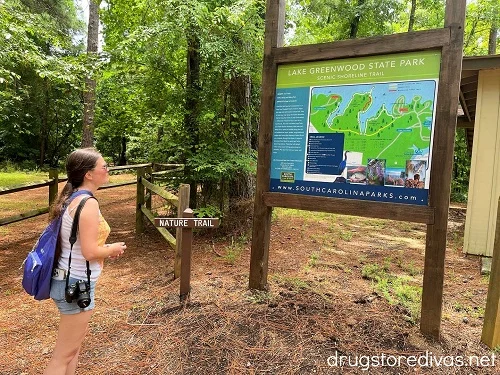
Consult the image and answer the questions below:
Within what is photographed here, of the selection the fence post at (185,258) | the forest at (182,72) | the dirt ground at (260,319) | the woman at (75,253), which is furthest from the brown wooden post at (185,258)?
the forest at (182,72)

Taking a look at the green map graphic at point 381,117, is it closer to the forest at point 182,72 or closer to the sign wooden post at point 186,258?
the sign wooden post at point 186,258

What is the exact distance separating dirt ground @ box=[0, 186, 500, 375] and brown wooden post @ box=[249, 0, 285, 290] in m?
0.41

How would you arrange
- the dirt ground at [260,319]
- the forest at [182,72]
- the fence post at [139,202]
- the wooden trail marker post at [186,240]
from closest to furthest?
the dirt ground at [260,319], the wooden trail marker post at [186,240], the forest at [182,72], the fence post at [139,202]

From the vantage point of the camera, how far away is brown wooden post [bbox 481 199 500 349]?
2824 millimetres

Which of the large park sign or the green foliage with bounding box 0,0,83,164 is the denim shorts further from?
the green foliage with bounding box 0,0,83,164

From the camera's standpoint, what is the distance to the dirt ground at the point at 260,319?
8.91ft

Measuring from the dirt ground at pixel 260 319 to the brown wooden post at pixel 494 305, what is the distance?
104 mm

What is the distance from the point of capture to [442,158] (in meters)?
2.88

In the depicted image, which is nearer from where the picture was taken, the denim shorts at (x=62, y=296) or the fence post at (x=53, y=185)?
the denim shorts at (x=62, y=296)

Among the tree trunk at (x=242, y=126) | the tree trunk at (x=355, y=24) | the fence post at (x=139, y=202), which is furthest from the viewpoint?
the tree trunk at (x=355, y=24)

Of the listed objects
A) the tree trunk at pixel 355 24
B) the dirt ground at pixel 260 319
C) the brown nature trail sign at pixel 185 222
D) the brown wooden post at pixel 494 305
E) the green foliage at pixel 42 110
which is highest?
the tree trunk at pixel 355 24

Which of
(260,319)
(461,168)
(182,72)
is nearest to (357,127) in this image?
(260,319)

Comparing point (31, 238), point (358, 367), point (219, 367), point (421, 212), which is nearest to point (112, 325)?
point (219, 367)

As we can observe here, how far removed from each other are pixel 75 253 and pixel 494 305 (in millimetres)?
3067
